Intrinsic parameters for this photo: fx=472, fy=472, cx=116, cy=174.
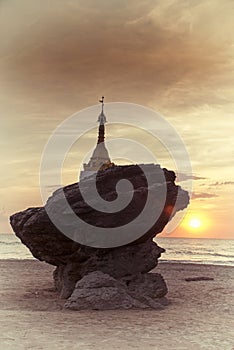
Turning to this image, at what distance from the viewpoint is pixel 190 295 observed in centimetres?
2009

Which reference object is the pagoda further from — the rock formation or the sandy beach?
the sandy beach

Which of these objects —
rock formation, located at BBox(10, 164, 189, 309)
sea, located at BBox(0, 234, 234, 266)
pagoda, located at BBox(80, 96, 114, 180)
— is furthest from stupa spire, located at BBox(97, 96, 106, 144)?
sea, located at BBox(0, 234, 234, 266)

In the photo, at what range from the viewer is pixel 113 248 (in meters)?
17.2

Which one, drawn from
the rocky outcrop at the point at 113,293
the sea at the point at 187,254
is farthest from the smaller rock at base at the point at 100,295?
the sea at the point at 187,254

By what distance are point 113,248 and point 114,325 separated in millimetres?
4551

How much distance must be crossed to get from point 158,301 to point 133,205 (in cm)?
353

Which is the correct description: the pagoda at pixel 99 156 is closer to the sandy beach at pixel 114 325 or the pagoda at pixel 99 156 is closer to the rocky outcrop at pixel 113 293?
the sandy beach at pixel 114 325

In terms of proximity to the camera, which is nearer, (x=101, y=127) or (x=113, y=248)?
(x=113, y=248)

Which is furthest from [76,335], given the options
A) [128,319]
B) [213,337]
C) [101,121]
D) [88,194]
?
[101,121]

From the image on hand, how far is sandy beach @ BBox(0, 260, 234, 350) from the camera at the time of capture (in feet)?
36.0

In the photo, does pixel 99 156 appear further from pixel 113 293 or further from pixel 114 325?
pixel 114 325

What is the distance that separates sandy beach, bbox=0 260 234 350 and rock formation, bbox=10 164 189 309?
130 cm

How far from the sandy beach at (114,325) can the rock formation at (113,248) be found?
130 centimetres

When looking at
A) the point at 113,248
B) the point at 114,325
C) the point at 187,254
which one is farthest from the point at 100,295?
the point at 187,254
